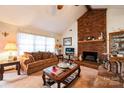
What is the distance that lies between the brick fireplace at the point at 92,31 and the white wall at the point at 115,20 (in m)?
0.29

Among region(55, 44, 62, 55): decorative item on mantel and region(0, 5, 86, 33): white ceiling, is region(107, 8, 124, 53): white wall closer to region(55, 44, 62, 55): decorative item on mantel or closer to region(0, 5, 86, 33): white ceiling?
region(0, 5, 86, 33): white ceiling

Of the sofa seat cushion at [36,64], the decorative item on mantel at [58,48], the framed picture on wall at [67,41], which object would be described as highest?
the framed picture on wall at [67,41]

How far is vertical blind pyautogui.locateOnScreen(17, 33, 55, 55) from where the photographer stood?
548 cm

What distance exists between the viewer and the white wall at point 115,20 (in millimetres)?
4838

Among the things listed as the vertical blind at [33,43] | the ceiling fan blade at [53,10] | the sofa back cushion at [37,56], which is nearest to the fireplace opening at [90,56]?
the vertical blind at [33,43]

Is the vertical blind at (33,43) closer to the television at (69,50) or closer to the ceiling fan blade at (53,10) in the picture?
the television at (69,50)

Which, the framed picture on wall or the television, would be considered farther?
the framed picture on wall

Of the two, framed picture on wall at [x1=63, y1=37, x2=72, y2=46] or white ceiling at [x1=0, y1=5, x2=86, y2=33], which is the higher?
white ceiling at [x1=0, y1=5, x2=86, y2=33]

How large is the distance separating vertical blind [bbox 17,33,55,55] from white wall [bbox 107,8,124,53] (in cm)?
371

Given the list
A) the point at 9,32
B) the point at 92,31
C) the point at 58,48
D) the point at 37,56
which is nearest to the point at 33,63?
the point at 37,56

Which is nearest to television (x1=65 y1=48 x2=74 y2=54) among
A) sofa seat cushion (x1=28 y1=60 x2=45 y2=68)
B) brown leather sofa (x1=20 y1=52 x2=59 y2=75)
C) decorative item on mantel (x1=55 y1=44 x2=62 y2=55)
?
decorative item on mantel (x1=55 y1=44 x2=62 y2=55)

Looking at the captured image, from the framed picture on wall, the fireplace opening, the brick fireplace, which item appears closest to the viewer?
the brick fireplace
